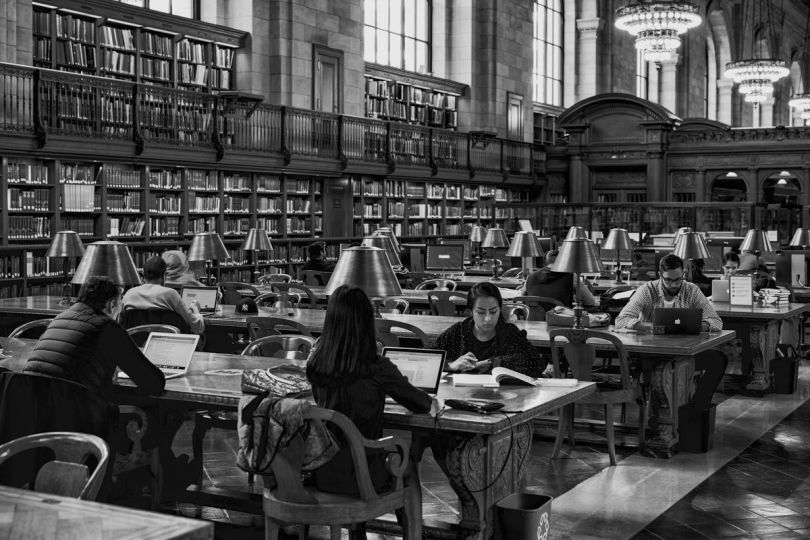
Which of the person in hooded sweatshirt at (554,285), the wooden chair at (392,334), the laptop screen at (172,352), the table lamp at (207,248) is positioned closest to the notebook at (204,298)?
the table lamp at (207,248)

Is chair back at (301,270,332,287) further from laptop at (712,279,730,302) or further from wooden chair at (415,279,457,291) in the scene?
laptop at (712,279,730,302)

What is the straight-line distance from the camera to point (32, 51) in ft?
36.3

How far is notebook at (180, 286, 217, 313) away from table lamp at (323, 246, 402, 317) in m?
2.71

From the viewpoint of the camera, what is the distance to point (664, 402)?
5824 millimetres

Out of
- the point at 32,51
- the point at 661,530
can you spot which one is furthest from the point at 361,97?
the point at 661,530

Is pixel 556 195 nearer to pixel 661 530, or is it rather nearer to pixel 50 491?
pixel 661 530

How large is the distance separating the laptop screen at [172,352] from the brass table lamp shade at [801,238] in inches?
391

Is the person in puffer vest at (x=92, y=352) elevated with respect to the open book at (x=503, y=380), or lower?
elevated

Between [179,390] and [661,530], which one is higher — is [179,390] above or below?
above

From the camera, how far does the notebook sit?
292 inches

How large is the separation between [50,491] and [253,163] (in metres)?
10.8

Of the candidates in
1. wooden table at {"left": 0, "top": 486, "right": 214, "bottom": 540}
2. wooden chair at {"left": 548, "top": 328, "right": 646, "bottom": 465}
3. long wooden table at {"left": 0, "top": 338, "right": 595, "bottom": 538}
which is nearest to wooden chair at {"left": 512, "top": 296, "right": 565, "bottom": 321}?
wooden chair at {"left": 548, "top": 328, "right": 646, "bottom": 465}

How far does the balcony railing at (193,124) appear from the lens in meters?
10.3

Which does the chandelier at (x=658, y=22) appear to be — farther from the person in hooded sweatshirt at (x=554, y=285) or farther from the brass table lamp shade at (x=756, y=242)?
the person in hooded sweatshirt at (x=554, y=285)
